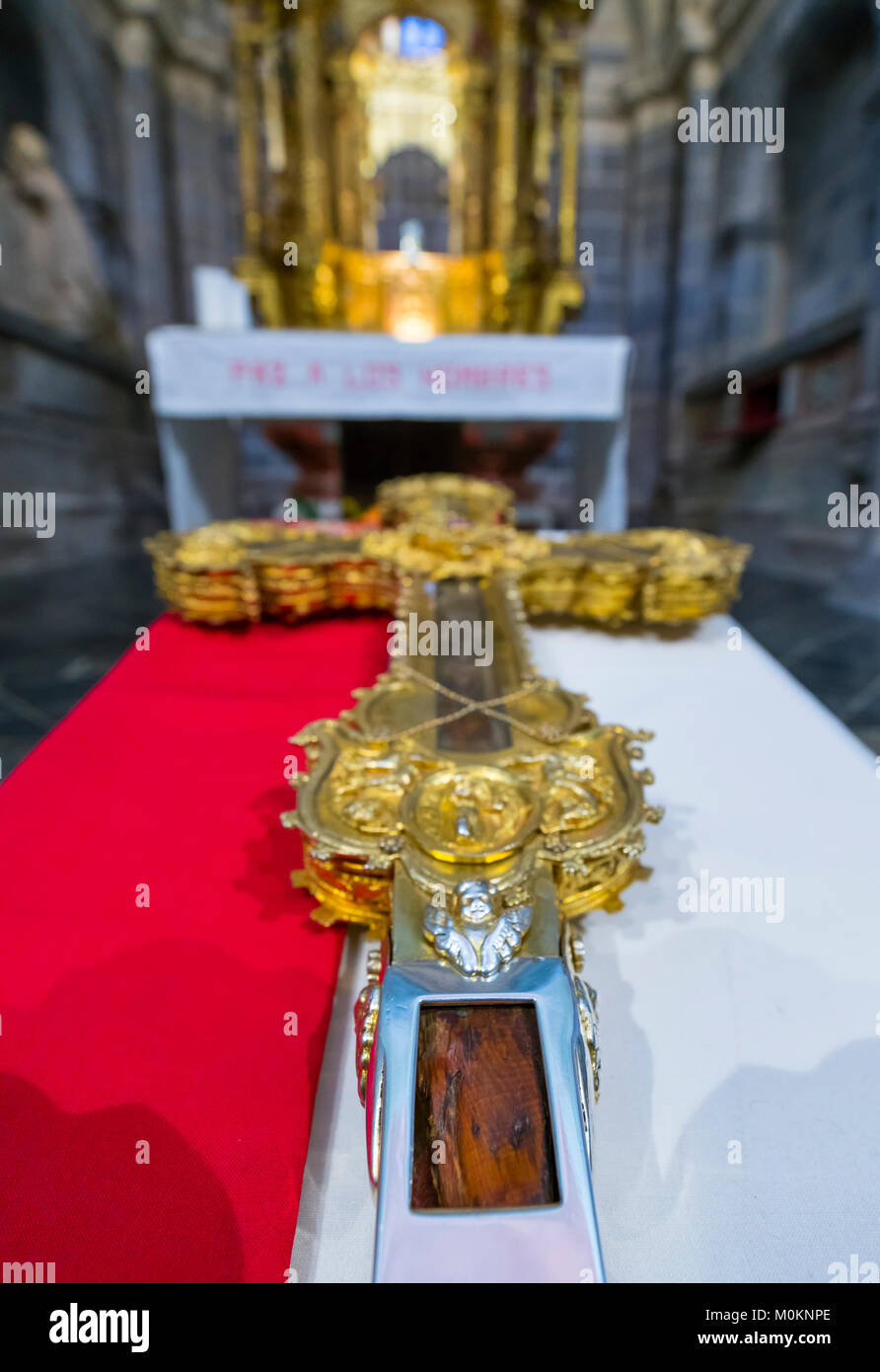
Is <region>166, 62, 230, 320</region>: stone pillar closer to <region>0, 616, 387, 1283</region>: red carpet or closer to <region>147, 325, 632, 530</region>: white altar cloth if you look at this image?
<region>147, 325, 632, 530</region>: white altar cloth

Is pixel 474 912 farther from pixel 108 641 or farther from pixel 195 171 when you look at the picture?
pixel 195 171

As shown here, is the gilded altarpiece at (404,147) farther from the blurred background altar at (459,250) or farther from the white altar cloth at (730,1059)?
the white altar cloth at (730,1059)

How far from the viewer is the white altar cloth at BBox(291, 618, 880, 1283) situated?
852mm

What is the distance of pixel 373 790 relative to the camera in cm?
127

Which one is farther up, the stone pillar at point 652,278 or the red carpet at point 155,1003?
the stone pillar at point 652,278

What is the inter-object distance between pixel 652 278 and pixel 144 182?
5.75 m

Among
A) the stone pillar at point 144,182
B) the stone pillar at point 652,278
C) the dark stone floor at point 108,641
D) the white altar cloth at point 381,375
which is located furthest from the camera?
the stone pillar at point 652,278

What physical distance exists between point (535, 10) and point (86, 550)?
225 inches

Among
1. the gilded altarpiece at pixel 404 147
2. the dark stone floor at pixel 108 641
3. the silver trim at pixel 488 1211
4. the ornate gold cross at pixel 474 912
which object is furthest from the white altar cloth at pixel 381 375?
the silver trim at pixel 488 1211

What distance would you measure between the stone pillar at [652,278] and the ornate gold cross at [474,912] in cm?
779

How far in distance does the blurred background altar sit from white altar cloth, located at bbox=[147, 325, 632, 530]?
217 mm

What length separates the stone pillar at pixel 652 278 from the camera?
8492 mm

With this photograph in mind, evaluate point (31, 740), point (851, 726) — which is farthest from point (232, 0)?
point (851, 726)
